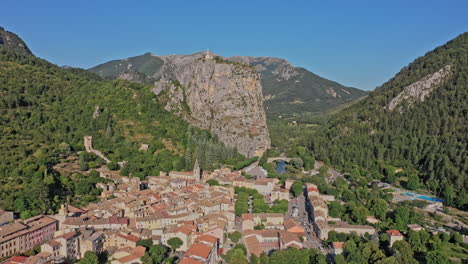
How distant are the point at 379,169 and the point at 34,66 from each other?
93.7 m

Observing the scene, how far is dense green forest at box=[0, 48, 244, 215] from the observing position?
167 ft

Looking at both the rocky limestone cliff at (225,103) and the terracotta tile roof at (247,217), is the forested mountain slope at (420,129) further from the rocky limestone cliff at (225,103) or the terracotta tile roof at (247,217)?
the terracotta tile roof at (247,217)

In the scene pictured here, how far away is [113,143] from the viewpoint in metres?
72.5

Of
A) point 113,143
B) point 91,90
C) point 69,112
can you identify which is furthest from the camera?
point 91,90

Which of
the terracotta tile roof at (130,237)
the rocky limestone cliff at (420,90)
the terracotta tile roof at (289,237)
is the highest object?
the rocky limestone cliff at (420,90)

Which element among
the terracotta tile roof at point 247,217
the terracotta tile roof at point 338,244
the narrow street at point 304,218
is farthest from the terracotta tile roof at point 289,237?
the terracotta tile roof at point 247,217

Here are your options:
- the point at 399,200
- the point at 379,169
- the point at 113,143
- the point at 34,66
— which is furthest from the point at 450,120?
the point at 34,66

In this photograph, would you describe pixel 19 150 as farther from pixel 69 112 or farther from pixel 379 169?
pixel 379 169

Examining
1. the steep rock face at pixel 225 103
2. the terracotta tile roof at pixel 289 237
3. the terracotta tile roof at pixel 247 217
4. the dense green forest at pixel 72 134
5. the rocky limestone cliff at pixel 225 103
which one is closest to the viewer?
the terracotta tile roof at pixel 289 237

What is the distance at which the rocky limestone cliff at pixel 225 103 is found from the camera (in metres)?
84.0

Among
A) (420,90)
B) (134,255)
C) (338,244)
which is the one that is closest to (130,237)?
(134,255)

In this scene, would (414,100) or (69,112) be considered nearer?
(69,112)

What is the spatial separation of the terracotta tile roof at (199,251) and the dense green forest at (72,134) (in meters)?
21.9

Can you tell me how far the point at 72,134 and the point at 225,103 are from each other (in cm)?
3469
